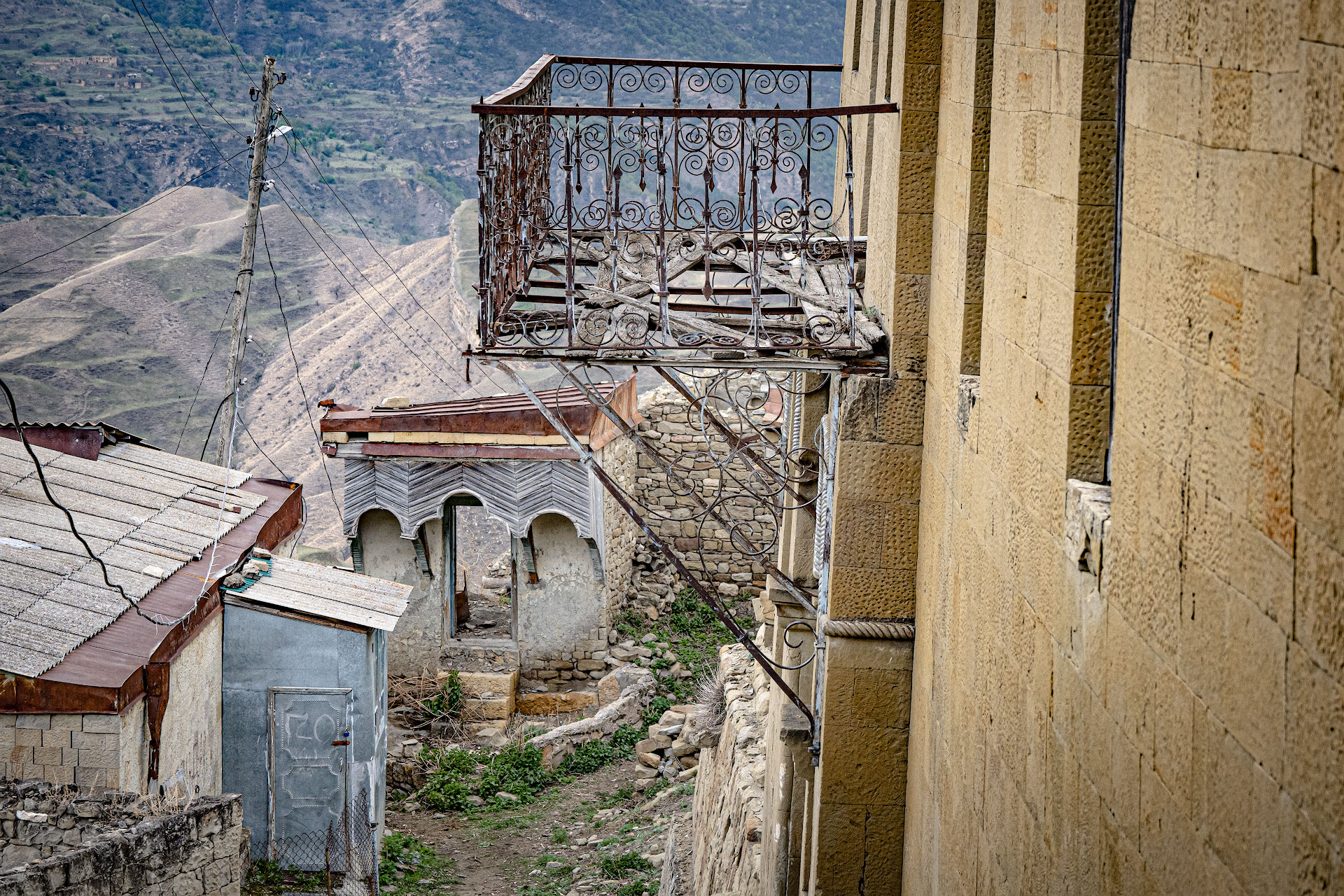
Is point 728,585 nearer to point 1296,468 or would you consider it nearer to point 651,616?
point 651,616

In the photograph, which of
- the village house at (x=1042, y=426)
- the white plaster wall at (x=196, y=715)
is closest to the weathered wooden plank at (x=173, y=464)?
the white plaster wall at (x=196, y=715)

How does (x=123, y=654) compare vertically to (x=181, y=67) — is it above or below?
below

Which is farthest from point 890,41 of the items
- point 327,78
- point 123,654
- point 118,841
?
point 327,78

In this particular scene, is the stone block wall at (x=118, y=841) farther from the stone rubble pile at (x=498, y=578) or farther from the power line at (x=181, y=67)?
the power line at (x=181, y=67)

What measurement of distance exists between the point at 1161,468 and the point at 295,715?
26.8 feet

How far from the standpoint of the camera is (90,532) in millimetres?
8766

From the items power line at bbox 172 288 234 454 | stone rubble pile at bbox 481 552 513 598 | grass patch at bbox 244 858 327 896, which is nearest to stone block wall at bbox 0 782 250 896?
grass patch at bbox 244 858 327 896

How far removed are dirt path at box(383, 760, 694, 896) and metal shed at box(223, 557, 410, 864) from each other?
37.7 inches

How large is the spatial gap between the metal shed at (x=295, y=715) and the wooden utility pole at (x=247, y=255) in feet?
7.45

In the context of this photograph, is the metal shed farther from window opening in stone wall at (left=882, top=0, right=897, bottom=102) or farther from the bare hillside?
the bare hillside

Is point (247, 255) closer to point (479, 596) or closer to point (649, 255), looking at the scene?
point (479, 596)

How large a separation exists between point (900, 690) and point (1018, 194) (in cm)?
220

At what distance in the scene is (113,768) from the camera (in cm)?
688

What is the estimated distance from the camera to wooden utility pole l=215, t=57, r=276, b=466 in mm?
10938
